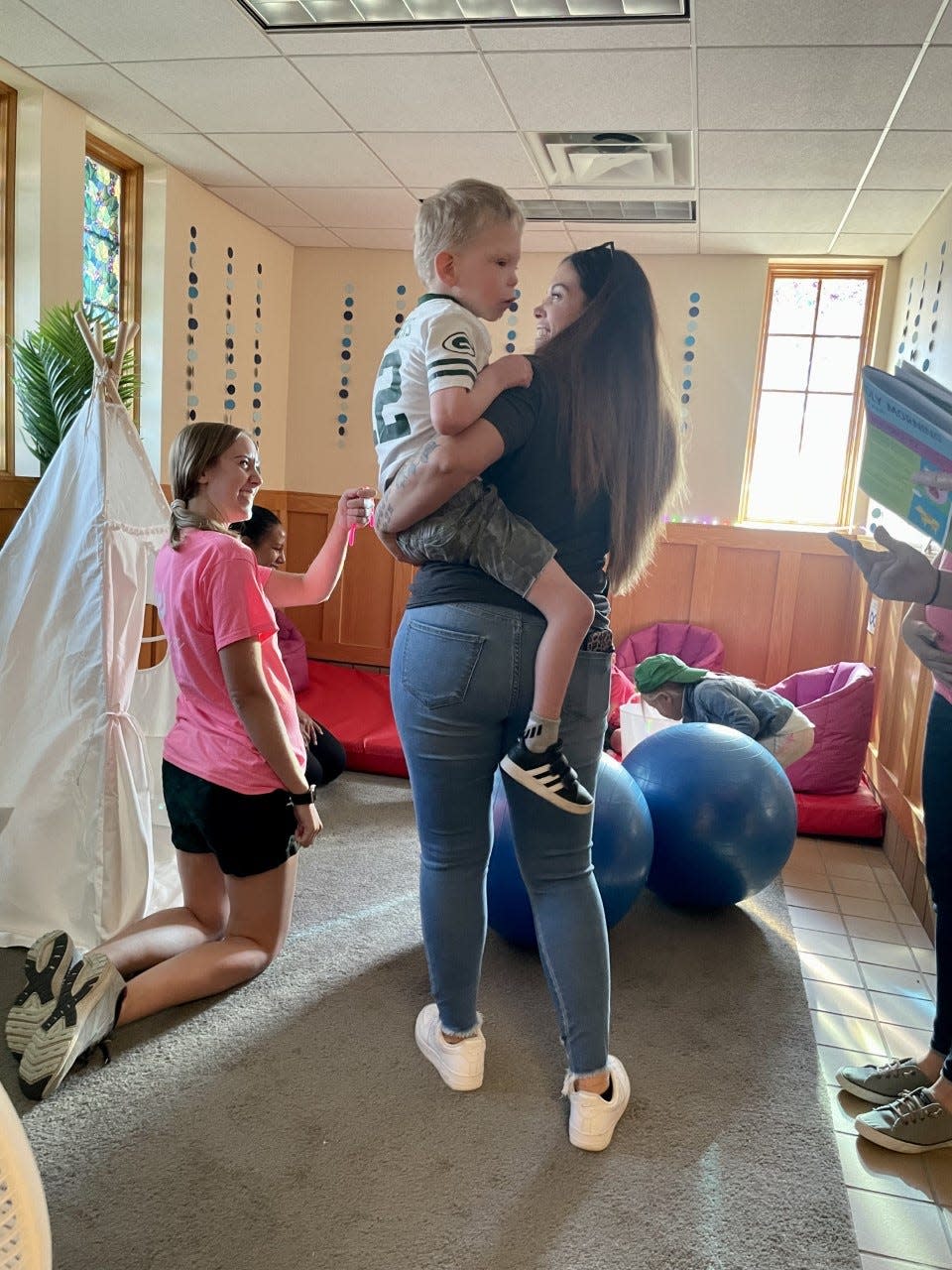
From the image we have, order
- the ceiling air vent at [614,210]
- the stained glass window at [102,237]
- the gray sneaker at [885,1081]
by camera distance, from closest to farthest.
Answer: the gray sneaker at [885,1081] < the stained glass window at [102,237] < the ceiling air vent at [614,210]

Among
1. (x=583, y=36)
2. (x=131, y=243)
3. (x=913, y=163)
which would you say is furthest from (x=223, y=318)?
(x=913, y=163)

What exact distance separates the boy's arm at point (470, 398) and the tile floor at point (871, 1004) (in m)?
1.52

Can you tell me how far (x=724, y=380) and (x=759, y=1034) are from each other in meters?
3.72

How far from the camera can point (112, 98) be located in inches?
134

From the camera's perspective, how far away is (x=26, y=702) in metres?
2.42

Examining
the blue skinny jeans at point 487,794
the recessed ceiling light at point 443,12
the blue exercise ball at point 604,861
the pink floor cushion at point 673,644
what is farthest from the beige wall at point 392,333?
the blue skinny jeans at point 487,794

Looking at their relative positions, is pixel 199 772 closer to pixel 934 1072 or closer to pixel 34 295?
pixel 934 1072

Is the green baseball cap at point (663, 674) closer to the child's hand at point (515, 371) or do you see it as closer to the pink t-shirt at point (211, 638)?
the pink t-shirt at point (211, 638)

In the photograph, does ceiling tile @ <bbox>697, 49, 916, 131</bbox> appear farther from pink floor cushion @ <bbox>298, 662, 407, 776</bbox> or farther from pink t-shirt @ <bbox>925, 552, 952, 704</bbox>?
pink floor cushion @ <bbox>298, 662, 407, 776</bbox>

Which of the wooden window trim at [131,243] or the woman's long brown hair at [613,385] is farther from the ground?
the wooden window trim at [131,243]

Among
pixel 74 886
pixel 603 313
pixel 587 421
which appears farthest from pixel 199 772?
pixel 603 313

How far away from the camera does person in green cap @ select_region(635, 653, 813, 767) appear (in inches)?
141

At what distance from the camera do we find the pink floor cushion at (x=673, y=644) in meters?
4.92

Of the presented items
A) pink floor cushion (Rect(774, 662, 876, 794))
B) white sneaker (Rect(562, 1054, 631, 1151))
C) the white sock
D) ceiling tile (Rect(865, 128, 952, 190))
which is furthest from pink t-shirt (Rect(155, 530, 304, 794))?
ceiling tile (Rect(865, 128, 952, 190))
